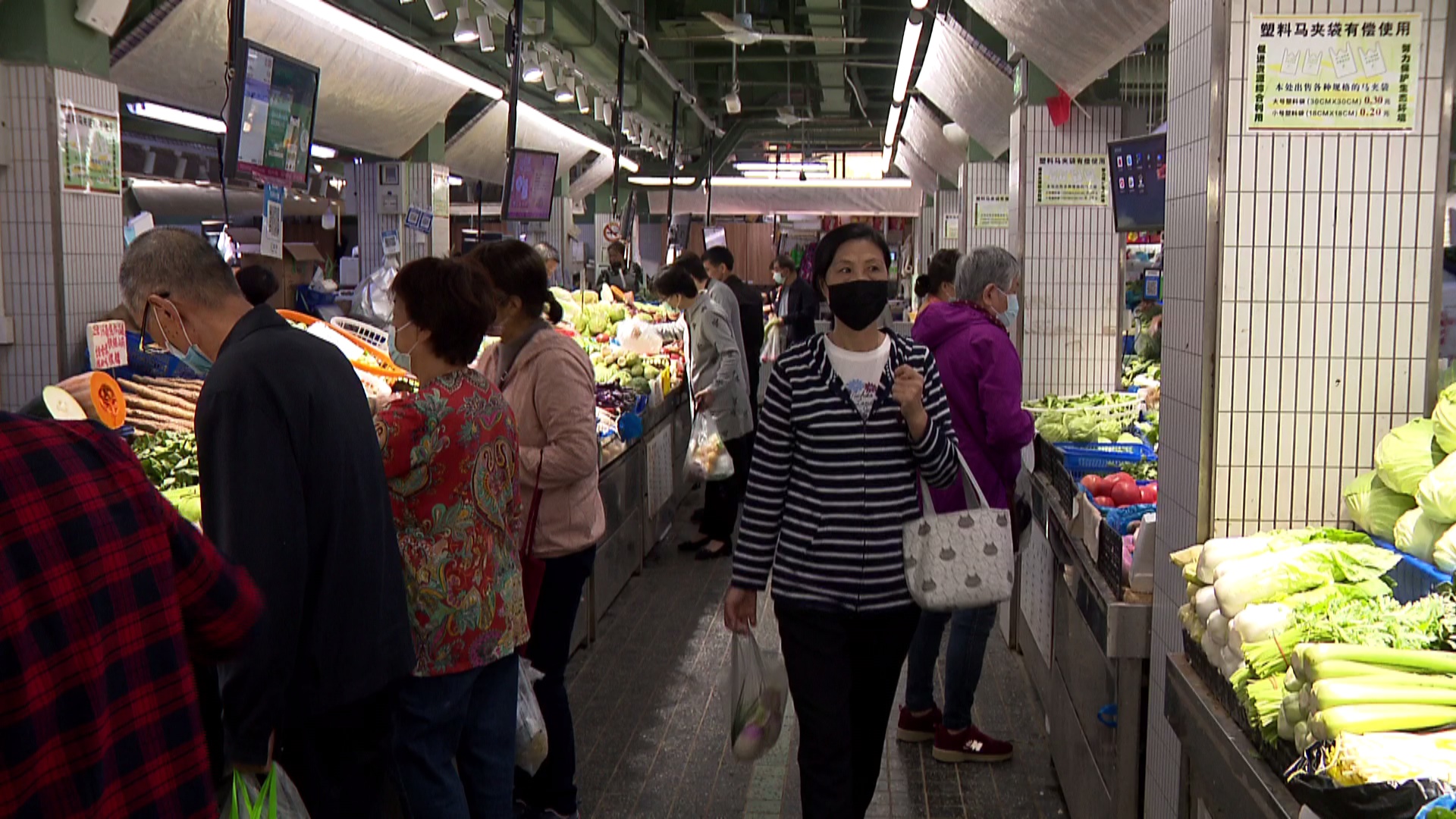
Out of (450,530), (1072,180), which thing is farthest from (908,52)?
(450,530)

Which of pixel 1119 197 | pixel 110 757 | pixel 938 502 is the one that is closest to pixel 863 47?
pixel 1119 197

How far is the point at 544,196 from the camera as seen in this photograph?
1077cm

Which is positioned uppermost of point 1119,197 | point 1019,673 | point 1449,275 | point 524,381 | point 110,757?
point 1119,197

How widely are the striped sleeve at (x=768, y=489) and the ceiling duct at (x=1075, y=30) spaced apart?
198 cm

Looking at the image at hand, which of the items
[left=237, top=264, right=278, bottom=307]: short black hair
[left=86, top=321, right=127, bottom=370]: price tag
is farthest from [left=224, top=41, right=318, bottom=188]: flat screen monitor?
[left=86, top=321, right=127, bottom=370]: price tag

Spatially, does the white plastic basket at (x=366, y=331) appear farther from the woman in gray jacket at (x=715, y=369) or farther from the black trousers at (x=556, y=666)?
the black trousers at (x=556, y=666)

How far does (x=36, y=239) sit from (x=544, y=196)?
4.95 m

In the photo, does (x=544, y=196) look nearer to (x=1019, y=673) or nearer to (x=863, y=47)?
(x=1019, y=673)

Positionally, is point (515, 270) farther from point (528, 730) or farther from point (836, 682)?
point (836, 682)

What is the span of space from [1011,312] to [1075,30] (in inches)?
63.0

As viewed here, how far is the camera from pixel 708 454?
7.86 metres

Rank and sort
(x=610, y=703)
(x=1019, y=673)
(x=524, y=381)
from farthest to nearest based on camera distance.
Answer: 1. (x=1019, y=673)
2. (x=610, y=703)
3. (x=524, y=381)

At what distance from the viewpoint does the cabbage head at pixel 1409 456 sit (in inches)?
112

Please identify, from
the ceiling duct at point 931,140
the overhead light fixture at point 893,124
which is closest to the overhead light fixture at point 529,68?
the ceiling duct at point 931,140
